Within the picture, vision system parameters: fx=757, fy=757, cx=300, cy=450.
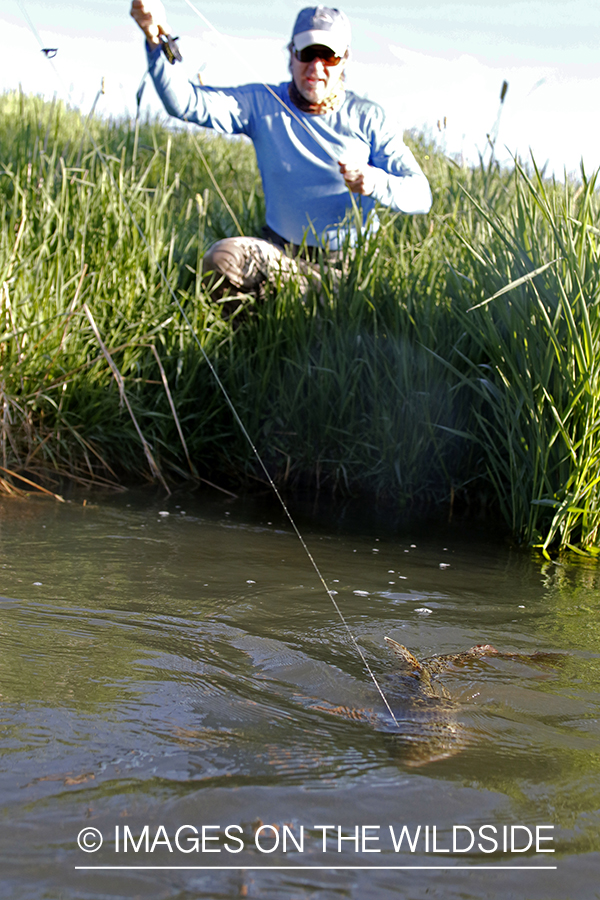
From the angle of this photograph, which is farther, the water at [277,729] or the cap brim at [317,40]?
the cap brim at [317,40]

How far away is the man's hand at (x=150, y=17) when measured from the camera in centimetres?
312

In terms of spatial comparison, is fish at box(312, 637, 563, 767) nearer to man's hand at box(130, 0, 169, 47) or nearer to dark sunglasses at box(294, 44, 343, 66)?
man's hand at box(130, 0, 169, 47)

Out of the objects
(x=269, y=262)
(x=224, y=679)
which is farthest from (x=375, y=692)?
(x=269, y=262)

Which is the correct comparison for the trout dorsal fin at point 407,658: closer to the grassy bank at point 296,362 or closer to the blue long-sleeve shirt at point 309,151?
the grassy bank at point 296,362

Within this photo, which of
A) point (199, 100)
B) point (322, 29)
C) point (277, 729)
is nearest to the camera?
point (277, 729)

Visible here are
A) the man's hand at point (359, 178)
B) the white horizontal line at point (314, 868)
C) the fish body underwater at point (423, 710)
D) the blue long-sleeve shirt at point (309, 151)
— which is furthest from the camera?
the blue long-sleeve shirt at point (309, 151)

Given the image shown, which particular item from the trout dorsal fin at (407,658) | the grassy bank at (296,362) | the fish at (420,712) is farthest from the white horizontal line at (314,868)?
the grassy bank at (296,362)

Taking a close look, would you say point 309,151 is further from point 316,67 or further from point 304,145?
point 316,67

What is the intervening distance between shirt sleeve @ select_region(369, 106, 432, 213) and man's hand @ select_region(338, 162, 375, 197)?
7.8 inches

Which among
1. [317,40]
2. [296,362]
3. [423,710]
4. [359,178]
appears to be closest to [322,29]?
[317,40]

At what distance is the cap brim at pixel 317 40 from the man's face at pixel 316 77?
64 millimetres

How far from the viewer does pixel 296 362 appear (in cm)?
341

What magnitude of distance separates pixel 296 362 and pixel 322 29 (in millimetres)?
1606

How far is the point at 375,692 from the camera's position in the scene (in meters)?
1.39
